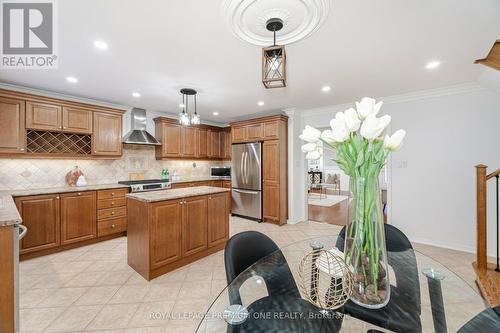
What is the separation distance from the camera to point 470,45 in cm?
211

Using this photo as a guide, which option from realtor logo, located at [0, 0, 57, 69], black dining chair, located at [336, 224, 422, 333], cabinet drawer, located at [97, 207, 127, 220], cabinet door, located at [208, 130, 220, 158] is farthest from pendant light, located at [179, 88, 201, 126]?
black dining chair, located at [336, 224, 422, 333]

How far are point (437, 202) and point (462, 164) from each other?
658mm

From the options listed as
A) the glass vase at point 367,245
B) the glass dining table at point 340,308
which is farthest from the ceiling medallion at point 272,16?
the glass dining table at point 340,308

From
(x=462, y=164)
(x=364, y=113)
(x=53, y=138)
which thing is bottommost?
(x=462, y=164)

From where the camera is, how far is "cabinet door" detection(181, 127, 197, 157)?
5.10 m

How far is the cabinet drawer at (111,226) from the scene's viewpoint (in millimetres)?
3492

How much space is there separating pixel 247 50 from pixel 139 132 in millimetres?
3142

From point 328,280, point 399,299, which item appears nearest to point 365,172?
point 328,280

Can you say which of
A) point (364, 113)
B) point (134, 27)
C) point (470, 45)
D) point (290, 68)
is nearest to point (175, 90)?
point (134, 27)

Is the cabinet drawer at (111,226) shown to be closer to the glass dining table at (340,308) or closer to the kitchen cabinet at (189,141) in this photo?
the kitchen cabinet at (189,141)

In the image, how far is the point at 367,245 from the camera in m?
0.98

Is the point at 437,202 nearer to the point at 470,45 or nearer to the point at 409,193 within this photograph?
the point at 409,193

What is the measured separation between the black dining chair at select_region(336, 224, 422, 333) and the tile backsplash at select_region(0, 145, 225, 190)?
4234mm

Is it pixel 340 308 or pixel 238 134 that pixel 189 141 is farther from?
pixel 340 308
